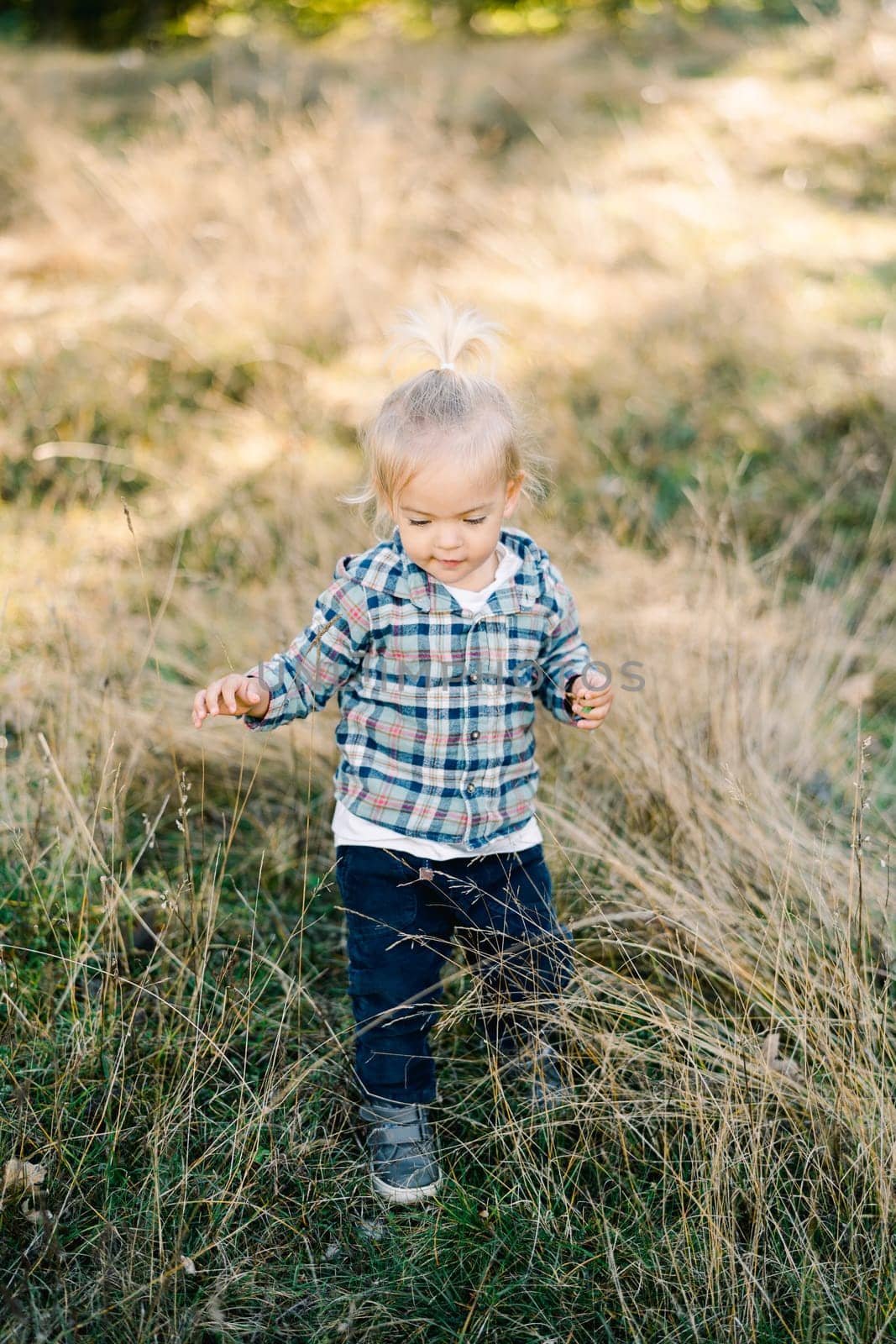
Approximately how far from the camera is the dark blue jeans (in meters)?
2.03

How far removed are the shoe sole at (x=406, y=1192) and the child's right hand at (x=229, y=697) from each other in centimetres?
89

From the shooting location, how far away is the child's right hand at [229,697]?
1.84m

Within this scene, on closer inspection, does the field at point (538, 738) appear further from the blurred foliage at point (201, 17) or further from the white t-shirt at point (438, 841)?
the blurred foliage at point (201, 17)

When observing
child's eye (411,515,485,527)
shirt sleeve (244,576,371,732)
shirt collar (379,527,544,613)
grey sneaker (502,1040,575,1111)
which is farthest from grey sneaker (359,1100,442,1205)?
child's eye (411,515,485,527)

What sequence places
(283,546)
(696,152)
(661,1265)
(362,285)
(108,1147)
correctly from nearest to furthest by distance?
(661,1265) → (108,1147) → (283,546) → (362,285) → (696,152)

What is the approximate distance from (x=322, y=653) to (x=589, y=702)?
0.51 meters

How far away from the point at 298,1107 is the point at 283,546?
234cm

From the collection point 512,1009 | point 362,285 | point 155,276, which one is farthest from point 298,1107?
point 155,276

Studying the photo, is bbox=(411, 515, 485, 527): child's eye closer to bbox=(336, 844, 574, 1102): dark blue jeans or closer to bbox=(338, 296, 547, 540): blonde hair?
bbox=(338, 296, 547, 540): blonde hair

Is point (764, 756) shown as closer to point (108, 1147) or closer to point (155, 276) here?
point (108, 1147)

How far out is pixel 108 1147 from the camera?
1859mm

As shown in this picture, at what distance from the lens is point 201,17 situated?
16.2 metres

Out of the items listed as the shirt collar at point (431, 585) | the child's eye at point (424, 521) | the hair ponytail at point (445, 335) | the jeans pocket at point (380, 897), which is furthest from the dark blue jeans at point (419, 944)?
the hair ponytail at point (445, 335)

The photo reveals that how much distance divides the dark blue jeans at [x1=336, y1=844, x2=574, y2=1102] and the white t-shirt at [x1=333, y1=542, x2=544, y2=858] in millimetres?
16
